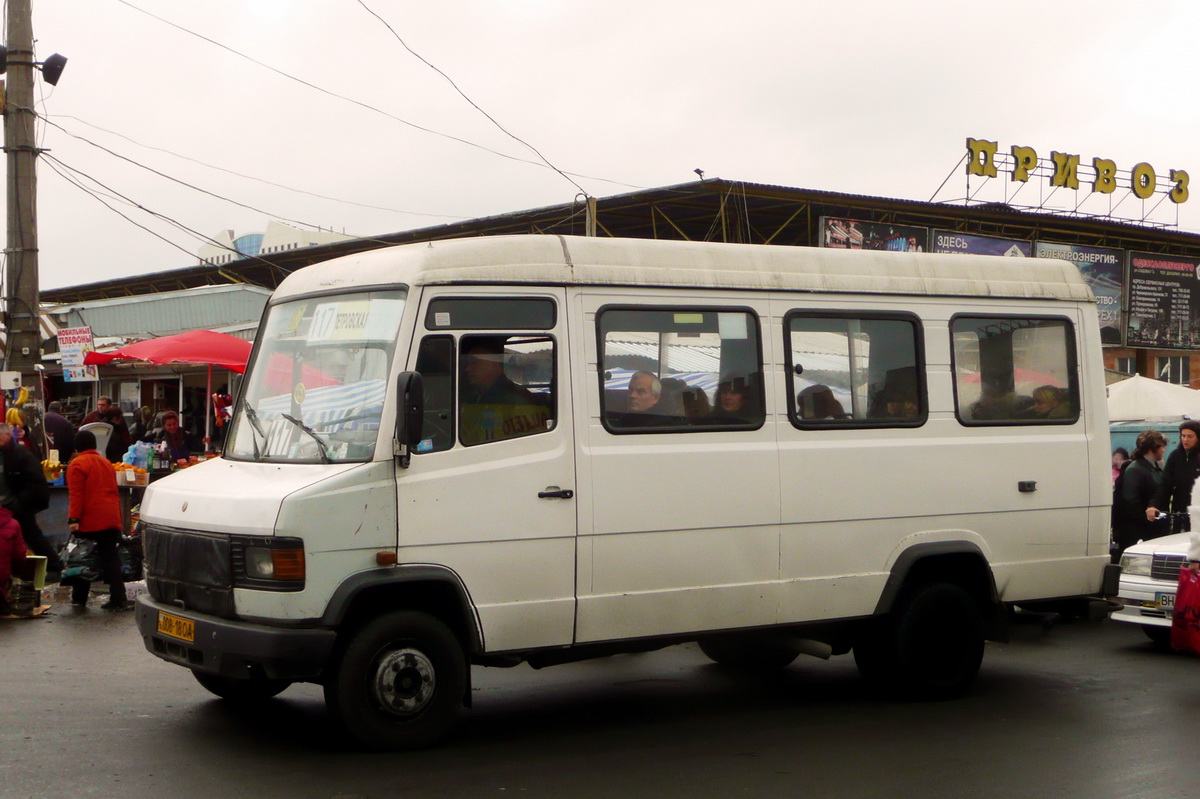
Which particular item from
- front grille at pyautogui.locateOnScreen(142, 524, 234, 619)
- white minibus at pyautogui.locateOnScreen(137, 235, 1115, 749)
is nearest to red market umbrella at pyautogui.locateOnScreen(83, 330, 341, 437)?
front grille at pyautogui.locateOnScreen(142, 524, 234, 619)

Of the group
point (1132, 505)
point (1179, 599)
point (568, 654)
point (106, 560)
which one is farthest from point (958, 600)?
point (106, 560)

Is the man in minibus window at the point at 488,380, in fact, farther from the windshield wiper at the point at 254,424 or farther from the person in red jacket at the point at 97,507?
the person in red jacket at the point at 97,507

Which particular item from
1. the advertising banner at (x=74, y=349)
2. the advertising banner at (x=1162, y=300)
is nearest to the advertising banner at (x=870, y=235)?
the advertising banner at (x=1162, y=300)

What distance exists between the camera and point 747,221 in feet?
92.8

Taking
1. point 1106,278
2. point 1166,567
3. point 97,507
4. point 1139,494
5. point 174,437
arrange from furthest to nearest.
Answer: point 1106,278, point 174,437, point 1139,494, point 97,507, point 1166,567

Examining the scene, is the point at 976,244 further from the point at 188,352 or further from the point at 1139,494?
the point at 188,352

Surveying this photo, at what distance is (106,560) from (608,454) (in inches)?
268

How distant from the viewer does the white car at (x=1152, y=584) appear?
1041 centimetres

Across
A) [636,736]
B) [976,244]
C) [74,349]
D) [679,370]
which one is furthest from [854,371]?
[976,244]

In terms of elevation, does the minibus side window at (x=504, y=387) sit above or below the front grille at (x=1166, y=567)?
above

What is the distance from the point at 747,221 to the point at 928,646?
68.3 feet

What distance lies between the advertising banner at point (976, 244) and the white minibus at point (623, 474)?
84.7ft

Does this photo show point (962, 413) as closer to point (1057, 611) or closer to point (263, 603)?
point (1057, 611)

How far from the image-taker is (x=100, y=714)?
738 centimetres
